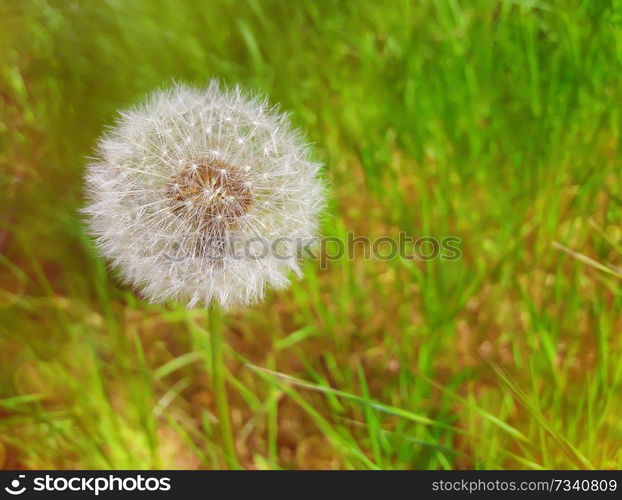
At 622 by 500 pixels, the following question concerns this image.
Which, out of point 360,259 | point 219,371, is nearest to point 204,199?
point 219,371

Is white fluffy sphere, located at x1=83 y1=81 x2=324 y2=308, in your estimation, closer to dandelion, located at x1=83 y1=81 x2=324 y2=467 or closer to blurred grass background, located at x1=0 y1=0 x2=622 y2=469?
dandelion, located at x1=83 y1=81 x2=324 y2=467

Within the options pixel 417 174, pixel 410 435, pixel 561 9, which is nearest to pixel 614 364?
pixel 410 435

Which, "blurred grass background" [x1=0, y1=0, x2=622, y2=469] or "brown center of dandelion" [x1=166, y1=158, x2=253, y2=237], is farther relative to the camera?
"blurred grass background" [x1=0, y1=0, x2=622, y2=469]

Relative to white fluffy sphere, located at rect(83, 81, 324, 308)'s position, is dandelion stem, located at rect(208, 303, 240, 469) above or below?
below

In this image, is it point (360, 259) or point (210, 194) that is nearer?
point (210, 194)

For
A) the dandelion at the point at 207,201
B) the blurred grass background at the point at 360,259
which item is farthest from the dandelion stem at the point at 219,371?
the blurred grass background at the point at 360,259

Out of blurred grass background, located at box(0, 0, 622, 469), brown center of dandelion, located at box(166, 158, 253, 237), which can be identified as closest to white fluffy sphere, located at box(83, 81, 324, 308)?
brown center of dandelion, located at box(166, 158, 253, 237)

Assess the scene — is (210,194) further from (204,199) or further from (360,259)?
(360,259)

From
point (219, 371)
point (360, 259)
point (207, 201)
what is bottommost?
point (219, 371)
